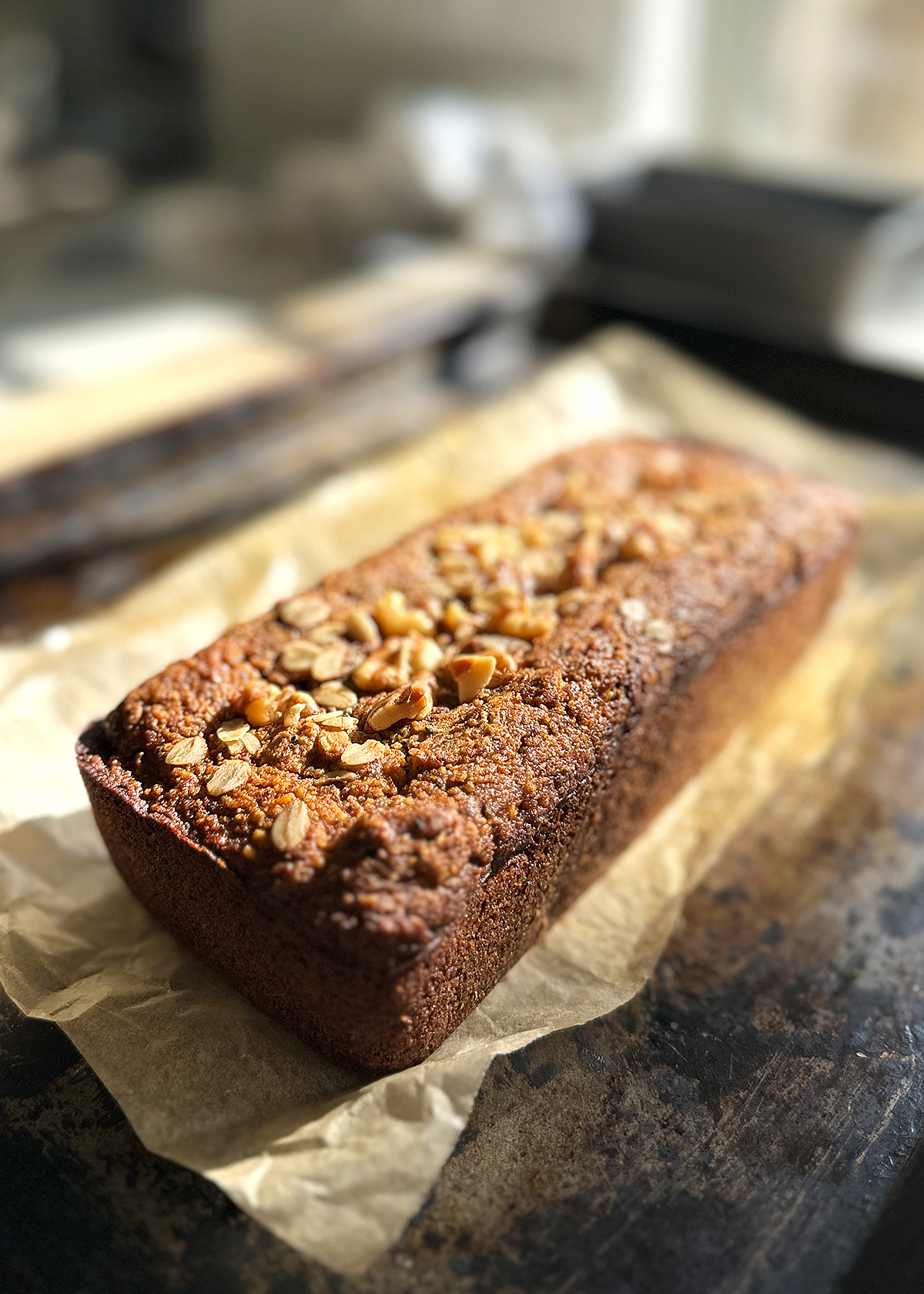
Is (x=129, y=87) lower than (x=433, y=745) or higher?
higher

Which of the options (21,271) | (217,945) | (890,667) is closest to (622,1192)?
(217,945)

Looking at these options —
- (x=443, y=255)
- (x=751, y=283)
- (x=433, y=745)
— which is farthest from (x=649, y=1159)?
(x=443, y=255)

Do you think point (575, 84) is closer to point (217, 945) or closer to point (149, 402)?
point (149, 402)

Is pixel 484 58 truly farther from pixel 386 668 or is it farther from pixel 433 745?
pixel 433 745

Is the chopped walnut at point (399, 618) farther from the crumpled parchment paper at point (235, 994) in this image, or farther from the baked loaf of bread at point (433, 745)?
the crumpled parchment paper at point (235, 994)

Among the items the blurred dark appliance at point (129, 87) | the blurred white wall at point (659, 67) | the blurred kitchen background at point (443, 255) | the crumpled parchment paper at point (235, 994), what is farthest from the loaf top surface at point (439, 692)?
the blurred dark appliance at point (129, 87)

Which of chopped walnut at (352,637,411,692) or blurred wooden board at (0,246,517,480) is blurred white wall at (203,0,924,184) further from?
chopped walnut at (352,637,411,692)
